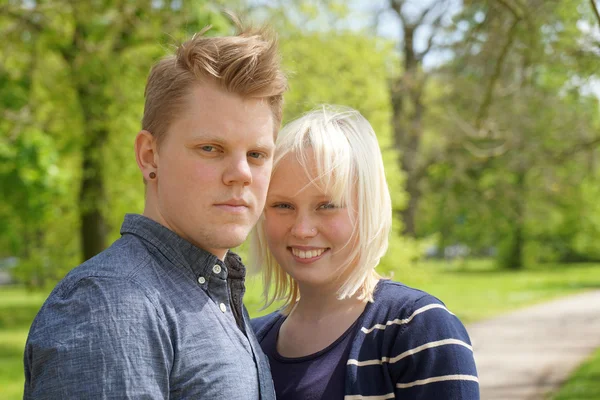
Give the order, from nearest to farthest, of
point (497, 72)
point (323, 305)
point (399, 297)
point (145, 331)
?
1. point (145, 331)
2. point (399, 297)
3. point (323, 305)
4. point (497, 72)

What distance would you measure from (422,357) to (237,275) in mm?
586

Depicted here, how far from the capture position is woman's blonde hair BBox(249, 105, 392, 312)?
244 cm

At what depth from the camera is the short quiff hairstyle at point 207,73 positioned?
6.18 feet

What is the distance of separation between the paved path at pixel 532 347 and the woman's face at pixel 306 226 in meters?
6.36

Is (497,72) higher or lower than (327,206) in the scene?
higher

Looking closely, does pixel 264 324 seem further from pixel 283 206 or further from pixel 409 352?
pixel 409 352

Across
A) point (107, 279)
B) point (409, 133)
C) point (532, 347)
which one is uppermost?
point (409, 133)

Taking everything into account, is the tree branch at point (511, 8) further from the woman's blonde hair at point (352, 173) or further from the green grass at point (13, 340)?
the green grass at point (13, 340)

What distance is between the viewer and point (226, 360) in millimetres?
1814

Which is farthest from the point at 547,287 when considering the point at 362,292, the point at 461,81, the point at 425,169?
the point at 362,292

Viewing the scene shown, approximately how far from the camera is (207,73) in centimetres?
188

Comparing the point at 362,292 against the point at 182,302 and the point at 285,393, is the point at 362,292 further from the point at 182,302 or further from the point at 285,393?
the point at 182,302

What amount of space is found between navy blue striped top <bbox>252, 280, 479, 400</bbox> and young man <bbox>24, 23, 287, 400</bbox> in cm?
37

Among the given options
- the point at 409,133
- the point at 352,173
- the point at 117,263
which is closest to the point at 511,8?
the point at 352,173
